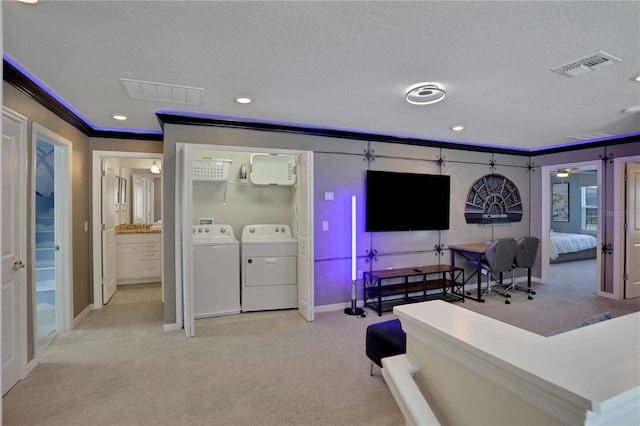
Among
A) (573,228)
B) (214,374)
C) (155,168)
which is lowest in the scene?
(214,374)

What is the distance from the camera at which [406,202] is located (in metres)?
4.47

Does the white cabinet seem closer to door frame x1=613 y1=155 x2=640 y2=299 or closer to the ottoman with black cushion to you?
the ottoman with black cushion

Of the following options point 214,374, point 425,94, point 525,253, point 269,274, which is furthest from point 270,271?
point 525,253

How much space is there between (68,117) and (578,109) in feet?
17.0

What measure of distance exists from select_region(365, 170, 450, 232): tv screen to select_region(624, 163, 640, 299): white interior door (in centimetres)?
248

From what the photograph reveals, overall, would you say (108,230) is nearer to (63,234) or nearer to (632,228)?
(63,234)

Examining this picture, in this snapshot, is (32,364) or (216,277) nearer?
(32,364)

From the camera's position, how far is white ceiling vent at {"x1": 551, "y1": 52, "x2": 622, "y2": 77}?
206 centimetres

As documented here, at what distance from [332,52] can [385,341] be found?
6.57ft

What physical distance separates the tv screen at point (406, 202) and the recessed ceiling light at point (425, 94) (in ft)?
5.02

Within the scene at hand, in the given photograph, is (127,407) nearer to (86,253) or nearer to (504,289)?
(86,253)

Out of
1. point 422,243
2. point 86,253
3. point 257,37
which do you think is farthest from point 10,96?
point 422,243

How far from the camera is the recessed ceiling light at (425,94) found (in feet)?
8.36

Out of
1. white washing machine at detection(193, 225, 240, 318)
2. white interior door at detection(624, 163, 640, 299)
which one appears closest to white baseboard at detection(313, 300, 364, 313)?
white washing machine at detection(193, 225, 240, 318)
